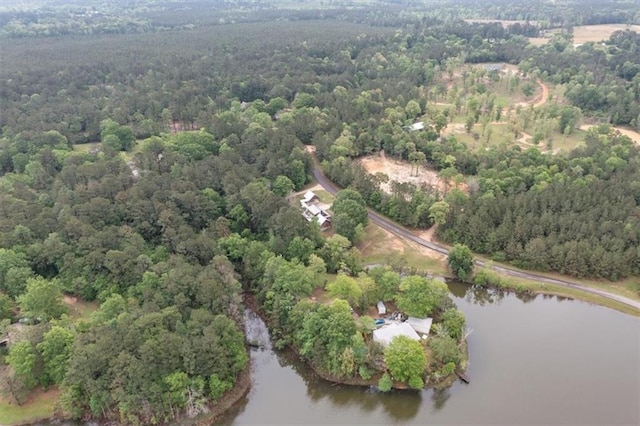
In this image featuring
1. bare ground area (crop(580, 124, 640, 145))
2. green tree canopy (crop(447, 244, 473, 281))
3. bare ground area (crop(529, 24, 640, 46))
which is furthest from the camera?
bare ground area (crop(529, 24, 640, 46))

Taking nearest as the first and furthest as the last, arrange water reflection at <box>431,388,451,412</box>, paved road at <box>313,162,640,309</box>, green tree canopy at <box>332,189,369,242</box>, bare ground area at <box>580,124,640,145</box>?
water reflection at <box>431,388,451,412</box> → paved road at <box>313,162,640,309</box> → green tree canopy at <box>332,189,369,242</box> → bare ground area at <box>580,124,640,145</box>

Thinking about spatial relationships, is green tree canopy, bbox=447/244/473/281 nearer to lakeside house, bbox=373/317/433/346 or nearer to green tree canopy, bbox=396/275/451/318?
green tree canopy, bbox=396/275/451/318

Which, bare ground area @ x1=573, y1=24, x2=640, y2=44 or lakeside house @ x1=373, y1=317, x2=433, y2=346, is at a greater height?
bare ground area @ x1=573, y1=24, x2=640, y2=44

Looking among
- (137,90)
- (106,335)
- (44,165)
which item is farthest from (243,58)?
(106,335)

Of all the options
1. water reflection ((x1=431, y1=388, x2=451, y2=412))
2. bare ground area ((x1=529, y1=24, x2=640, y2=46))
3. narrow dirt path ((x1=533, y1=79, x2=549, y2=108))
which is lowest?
water reflection ((x1=431, y1=388, x2=451, y2=412))

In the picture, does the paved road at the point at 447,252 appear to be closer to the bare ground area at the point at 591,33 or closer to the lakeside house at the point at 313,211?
the lakeside house at the point at 313,211

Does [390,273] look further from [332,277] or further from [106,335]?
[106,335]

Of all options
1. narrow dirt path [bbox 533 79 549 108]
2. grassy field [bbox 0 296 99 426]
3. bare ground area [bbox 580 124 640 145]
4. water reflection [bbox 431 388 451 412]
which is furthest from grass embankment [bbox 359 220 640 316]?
narrow dirt path [bbox 533 79 549 108]

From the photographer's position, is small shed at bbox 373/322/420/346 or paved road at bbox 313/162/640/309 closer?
small shed at bbox 373/322/420/346

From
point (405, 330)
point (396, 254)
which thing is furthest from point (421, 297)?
point (396, 254)

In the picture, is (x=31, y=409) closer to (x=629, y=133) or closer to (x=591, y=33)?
(x=629, y=133)
